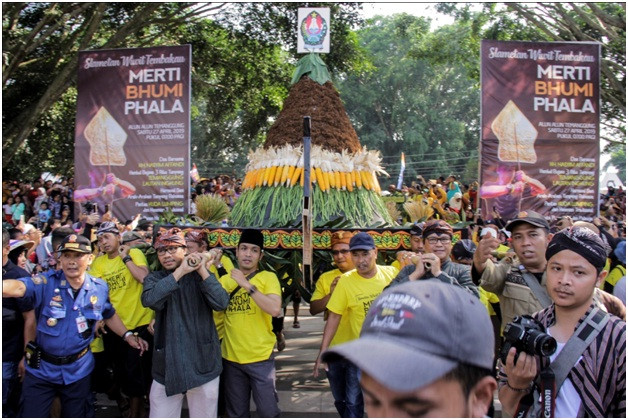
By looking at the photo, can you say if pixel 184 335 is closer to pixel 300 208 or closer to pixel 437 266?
pixel 300 208

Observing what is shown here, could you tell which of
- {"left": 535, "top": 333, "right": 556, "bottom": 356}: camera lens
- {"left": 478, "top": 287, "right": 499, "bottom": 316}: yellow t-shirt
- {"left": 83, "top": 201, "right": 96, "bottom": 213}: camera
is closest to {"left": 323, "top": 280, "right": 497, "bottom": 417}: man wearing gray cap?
{"left": 535, "top": 333, "right": 556, "bottom": 356}: camera lens

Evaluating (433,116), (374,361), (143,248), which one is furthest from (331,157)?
(433,116)

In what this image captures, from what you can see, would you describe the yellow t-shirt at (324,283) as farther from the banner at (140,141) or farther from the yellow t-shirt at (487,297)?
the banner at (140,141)

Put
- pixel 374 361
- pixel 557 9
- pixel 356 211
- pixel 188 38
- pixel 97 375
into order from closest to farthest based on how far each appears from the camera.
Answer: pixel 374 361, pixel 97 375, pixel 356 211, pixel 557 9, pixel 188 38

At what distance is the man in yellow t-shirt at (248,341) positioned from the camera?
4586 millimetres

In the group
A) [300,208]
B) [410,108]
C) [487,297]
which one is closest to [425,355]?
[487,297]

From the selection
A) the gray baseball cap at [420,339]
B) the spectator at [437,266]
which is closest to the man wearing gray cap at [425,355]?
the gray baseball cap at [420,339]

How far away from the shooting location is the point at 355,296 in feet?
15.1

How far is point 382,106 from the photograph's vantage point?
1511 inches

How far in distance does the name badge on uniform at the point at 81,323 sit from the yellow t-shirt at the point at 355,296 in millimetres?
1844

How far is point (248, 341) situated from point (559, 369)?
2.77 metres

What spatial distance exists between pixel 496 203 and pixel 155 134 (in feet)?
19.0

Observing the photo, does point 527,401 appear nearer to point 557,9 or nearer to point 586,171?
point 586,171

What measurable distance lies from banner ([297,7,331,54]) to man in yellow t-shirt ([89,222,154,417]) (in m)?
2.97
